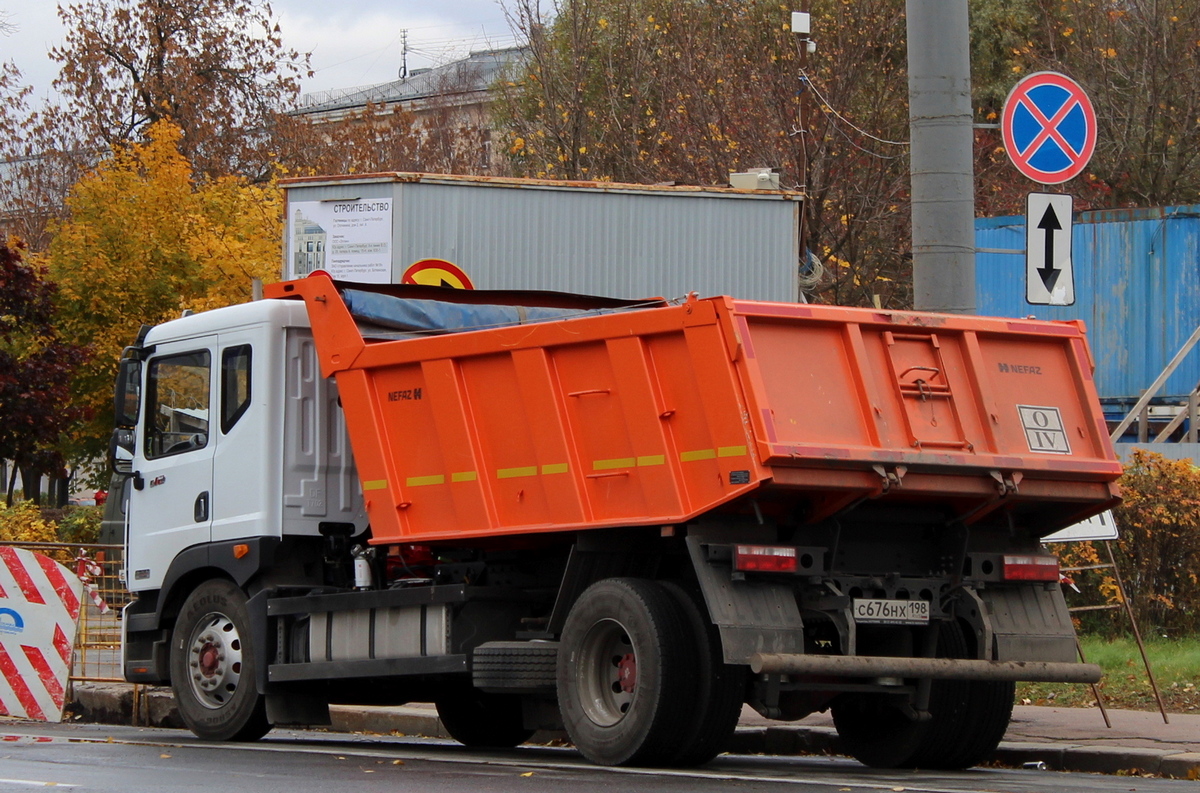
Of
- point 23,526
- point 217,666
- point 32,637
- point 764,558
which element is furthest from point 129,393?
point 23,526

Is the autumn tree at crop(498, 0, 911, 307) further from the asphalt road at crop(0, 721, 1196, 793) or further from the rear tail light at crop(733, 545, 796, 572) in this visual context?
the rear tail light at crop(733, 545, 796, 572)

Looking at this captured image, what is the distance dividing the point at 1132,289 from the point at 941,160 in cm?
1517

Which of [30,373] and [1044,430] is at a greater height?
[30,373]

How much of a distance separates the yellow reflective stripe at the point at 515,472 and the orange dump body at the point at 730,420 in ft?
0.04

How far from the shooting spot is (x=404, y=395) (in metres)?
10.4

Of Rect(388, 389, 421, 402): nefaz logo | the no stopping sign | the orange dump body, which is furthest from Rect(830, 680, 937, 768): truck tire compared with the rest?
the no stopping sign

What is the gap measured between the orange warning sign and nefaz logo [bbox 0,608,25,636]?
236 inches

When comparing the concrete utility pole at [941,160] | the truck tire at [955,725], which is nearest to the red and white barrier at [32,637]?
the truck tire at [955,725]

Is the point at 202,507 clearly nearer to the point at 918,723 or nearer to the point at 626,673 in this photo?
the point at 626,673

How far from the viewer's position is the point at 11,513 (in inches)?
872

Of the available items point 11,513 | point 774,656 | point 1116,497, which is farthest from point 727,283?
point 774,656

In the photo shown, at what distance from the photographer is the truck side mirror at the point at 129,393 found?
1212 centimetres

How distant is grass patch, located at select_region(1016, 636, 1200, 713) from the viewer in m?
12.1

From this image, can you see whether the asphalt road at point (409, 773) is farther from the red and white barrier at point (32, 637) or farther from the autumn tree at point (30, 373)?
the autumn tree at point (30, 373)
